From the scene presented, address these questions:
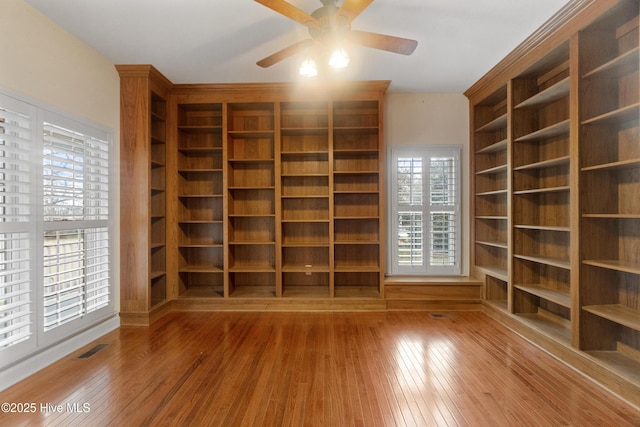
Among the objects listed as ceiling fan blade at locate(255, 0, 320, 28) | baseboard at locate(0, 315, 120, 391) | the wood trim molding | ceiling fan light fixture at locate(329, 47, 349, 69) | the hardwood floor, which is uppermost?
the wood trim molding

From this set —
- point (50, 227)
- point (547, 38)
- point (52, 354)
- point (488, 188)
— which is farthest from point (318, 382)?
point (547, 38)

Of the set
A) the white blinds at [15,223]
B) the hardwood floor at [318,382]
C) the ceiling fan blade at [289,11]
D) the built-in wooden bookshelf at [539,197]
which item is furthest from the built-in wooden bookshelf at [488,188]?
the white blinds at [15,223]

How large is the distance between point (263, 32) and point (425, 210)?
9.64ft

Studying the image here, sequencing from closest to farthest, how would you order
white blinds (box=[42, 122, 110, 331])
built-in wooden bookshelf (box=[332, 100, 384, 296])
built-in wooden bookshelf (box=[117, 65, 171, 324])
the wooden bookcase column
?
white blinds (box=[42, 122, 110, 331])
built-in wooden bookshelf (box=[117, 65, 171, 324])
the wooden bookcase column
built-in wooden bookshelf (box=[332, 100, 384, 296])

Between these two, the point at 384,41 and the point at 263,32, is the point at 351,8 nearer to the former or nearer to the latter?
the point at 384,41

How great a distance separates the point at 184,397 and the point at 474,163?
13.5ft

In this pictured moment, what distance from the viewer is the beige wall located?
223 centimetres

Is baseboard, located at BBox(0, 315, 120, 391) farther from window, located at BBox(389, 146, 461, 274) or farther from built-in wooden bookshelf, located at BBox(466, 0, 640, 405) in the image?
built-in wooden bookshelf, located at BBox(466, 0, 640, 405)

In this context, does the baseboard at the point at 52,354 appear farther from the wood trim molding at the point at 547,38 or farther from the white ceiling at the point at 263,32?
the wood trim molding at the point at 547,38

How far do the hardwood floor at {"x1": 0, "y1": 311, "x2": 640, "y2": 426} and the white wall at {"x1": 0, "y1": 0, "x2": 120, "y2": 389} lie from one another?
0.22m

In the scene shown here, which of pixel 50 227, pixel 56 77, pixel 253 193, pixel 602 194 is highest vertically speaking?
pixel 56 77

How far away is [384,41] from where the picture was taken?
2.15m

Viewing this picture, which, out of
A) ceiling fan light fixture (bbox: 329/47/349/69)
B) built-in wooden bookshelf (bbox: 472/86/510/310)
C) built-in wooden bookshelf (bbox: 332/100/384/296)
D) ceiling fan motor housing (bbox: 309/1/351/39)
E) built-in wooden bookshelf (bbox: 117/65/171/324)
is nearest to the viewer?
ceiling fan motor housing (bbox: 309/1/351/39)

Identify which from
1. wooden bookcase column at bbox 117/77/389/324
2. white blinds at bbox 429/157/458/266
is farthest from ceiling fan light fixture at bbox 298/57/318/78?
white blinds at bbox 429/157/458/266
